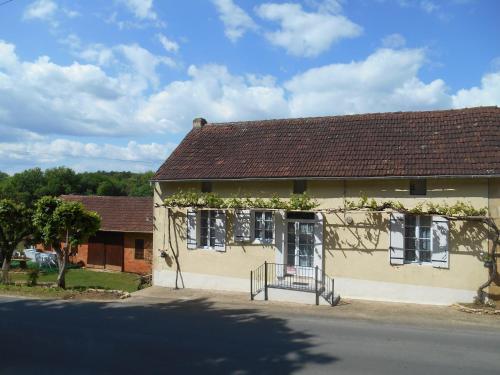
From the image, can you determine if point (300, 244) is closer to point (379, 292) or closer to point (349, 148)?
point (379, 292)

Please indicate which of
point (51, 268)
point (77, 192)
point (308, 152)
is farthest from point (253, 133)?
point (77, 192)

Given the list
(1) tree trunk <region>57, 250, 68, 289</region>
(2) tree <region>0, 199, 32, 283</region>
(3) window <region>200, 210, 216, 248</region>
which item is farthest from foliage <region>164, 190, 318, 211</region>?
(2) tree <region>0, 199, 32, 283</region>

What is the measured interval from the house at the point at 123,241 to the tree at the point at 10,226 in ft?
23.4

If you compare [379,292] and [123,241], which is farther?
[123,241]

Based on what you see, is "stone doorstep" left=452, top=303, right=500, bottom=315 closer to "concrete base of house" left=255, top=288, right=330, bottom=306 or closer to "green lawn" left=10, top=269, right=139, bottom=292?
"concrete base of house" left=255, top=288, right=330, bottom=306

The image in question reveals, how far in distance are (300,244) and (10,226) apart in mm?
12067

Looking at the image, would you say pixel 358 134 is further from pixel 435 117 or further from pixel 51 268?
pixel 51 268

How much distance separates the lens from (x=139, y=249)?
25.6 metres

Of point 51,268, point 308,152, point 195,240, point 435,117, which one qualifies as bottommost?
point 51,268

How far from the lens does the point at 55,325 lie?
10.3 metres

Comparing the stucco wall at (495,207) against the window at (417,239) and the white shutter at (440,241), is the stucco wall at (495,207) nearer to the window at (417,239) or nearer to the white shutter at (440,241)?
the white shutter at (440,241)

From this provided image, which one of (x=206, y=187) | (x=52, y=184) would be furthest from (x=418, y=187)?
(x=52, y=184)

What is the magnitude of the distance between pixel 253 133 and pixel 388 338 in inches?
387

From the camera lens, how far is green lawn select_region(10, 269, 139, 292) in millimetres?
20880
